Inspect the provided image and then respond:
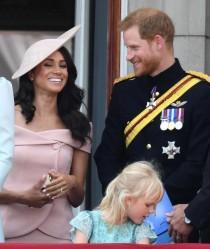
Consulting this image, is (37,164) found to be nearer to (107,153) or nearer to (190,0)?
(107,153)

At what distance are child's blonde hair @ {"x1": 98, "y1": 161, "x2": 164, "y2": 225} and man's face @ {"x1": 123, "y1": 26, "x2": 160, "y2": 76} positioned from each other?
91 cm

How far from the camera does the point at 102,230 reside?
20.1 feet

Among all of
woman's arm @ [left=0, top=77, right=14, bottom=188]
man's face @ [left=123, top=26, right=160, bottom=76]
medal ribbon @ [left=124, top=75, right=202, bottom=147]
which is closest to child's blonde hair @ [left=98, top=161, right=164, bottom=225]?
woman's arm @ [left=0, top=77, right=14, bottom=188]

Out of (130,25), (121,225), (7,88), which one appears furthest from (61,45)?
(121,225)

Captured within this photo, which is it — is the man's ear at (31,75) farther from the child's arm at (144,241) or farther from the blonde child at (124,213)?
the child's arm at (144,241)

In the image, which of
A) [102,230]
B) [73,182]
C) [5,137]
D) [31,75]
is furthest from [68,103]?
[102,230]

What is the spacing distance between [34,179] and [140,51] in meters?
0.95

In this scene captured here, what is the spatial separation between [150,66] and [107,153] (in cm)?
57

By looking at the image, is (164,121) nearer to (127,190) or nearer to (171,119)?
(171,119)

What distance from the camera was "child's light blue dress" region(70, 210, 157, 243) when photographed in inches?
241

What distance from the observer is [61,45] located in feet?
23.2

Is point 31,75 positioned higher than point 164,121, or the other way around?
point 31,75

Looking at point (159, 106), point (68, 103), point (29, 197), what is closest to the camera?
point (29, 197)

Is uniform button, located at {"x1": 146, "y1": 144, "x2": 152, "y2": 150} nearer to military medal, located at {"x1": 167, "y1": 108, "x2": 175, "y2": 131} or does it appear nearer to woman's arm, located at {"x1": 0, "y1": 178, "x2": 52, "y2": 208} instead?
military medal, located at {"x1": 167, "y1": 108, "x2": 175, "y2": 131}
